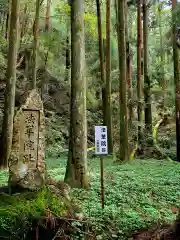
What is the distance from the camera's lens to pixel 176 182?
8.38 meters

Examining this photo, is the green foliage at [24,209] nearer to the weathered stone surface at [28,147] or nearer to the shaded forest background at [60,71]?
the weathered stone surface at [28,147]

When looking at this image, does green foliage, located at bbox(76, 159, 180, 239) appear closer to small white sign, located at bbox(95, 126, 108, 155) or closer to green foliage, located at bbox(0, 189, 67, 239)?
green foliage, located at bbox(0, 189, 67, 239)

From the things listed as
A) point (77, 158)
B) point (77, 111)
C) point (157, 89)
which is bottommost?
point (77, 158)

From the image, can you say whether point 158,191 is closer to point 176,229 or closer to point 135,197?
point 135,197

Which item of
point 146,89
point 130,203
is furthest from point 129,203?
point 146,89

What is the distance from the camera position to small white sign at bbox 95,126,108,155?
6090mm

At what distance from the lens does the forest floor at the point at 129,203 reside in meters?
5.04

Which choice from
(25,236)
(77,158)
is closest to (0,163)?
(77,158)

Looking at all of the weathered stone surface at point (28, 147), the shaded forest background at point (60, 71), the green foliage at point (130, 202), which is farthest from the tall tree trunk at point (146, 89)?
the weathered stone surface at point (28, 147)

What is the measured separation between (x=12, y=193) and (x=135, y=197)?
2806mm

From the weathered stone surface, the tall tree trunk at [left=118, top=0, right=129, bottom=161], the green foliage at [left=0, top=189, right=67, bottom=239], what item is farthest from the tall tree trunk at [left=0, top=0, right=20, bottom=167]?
the green foliage at [left=0, top=189, right=67, bottom=239]

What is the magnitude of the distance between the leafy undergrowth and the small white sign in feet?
3.29

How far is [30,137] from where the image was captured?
5582 mm

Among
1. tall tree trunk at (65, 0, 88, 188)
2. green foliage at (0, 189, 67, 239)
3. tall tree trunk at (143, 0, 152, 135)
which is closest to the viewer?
green foliage at (0, 189, 67, 239)
